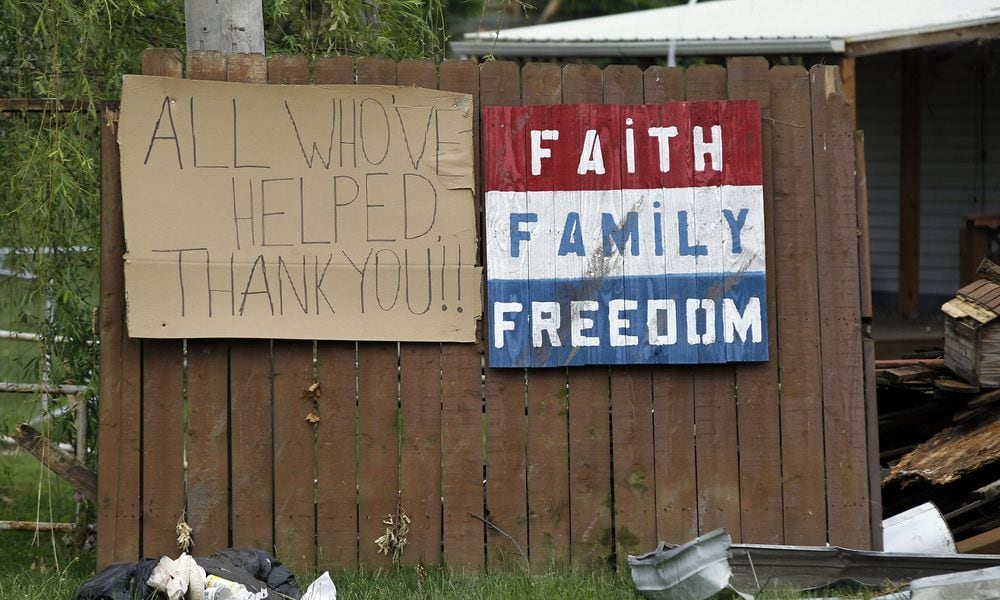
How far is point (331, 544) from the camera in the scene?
16.7 feet

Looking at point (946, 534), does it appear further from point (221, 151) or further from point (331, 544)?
point (221, 151)

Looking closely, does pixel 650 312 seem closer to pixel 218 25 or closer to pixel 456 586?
pixel 456 586

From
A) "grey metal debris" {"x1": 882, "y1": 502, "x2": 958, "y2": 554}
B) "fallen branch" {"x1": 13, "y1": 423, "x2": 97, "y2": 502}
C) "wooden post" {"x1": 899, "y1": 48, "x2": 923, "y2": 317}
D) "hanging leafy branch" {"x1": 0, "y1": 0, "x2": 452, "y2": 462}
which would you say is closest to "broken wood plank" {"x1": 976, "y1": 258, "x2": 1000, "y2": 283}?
"grey metal debris" {"x1": 882, "y1": 502, "x2": 958, "y2": 554}

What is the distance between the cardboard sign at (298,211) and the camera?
16.2 feet

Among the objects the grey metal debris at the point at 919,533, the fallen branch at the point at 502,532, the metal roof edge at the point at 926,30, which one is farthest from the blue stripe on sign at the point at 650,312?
the metal roof edge at the point at 926,30

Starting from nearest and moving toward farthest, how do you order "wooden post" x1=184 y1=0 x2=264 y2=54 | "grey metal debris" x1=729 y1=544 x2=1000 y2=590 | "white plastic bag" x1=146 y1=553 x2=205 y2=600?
"white plastic bag" x1=146 y1=553 x2=205 y2=600 < "grey metal debris" x1=729 y1=544 x2=1000 y2=590 < "wooden post" x1=184 y1=0 x2=264 y2=54

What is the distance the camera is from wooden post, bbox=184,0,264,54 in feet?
17.1

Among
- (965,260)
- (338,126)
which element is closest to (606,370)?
(338,126)

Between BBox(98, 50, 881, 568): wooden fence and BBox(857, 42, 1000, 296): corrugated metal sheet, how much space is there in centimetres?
972

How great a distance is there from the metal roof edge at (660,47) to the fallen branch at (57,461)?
6.79 meters

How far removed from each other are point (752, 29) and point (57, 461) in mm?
9243

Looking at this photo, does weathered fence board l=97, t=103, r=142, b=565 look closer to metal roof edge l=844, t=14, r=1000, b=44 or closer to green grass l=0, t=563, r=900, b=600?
green grass l=0, t=563, r=900, b=600

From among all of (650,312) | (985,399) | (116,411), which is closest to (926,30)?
(985,399)

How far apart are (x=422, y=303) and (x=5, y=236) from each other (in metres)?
2.33
